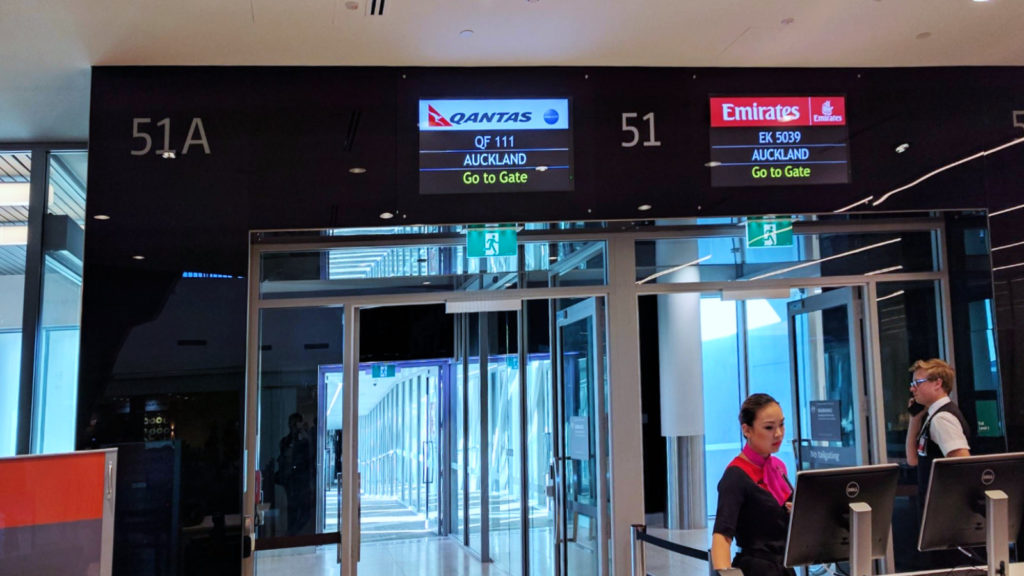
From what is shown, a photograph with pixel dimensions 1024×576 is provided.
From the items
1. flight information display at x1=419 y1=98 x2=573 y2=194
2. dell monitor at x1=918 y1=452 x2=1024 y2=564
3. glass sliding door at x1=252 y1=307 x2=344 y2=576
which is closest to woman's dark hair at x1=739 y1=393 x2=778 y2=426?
dell monitor at x1=918 y1=452 x2=1024 y2=564

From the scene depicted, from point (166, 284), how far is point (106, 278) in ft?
1.06

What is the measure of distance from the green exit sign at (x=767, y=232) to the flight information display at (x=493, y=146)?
1214 mm

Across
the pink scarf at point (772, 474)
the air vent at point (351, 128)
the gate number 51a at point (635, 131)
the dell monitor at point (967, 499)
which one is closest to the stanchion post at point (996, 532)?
the dell monitor at point (967, 499)

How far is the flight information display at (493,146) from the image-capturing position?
5246 mm

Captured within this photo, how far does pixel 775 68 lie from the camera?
559 cm

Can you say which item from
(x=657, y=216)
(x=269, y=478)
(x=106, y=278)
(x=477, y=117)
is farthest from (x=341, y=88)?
(x=269, y=478)

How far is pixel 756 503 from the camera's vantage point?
3258 millimetres

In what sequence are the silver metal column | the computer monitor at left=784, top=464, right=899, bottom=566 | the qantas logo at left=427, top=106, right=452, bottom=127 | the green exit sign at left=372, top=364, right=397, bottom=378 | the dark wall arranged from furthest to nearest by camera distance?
the green exit sign at left=372, top=364, right=397, bottom=378
the silver metal column
the qantas logo at left=427, top=106, right=452, bottom=127
the dark wall
the computer monitor at left=784, top=464, right=899, bottom=566

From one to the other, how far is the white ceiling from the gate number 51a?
0.34 m

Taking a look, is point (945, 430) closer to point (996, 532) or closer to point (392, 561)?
point (996, 532)

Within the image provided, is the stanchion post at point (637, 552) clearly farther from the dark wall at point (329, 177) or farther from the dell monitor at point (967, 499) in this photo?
the dell monitor at point (967, 499)

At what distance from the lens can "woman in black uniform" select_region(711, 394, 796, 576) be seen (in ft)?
10.6

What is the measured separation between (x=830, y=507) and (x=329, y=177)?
337 cm

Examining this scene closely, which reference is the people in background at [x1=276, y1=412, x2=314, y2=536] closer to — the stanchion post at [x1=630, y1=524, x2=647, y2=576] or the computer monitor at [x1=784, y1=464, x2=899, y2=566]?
the stanchion post at [x1=630, y1=524, x2=647, y2=576]
